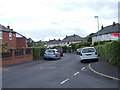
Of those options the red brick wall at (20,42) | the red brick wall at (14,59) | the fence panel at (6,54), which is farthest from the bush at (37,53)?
the red brick wall at (20,42)

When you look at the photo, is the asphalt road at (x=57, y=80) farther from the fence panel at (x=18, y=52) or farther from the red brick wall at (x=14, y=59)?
the fence panel at (x=18, y=52)

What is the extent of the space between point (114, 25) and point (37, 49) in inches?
1593

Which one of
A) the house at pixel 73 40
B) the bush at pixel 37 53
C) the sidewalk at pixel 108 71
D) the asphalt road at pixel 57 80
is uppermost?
the house at pixel 73 40

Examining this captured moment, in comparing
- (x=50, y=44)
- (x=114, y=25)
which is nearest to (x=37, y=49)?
(x=114, y=25)

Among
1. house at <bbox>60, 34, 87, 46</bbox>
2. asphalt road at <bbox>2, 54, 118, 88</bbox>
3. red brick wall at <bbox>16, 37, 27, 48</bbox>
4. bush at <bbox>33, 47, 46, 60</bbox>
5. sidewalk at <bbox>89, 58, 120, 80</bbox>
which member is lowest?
asphalt road at <bbox>2, 54, 118, 88</bbox>

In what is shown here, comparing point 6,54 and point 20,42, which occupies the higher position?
point 20,42

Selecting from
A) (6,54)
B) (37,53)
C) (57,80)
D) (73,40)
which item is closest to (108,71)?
(57,80)

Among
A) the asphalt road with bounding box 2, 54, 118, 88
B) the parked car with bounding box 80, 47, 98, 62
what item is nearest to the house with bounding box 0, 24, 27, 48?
the parked car with bounding box 80, 47, 98, 62

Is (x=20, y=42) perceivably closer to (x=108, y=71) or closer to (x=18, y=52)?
(x=18, y=52)

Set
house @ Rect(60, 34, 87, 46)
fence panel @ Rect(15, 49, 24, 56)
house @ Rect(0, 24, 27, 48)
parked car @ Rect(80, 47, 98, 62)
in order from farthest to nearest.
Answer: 1. house @ Rect(60, 34, 87, 46)
2. house @ Rect(0, 24, 27, 48)
3. fence panel @ Rect(15, 49, 24, 56)
4. parked car @ Rect(80, 47, 98, 62)

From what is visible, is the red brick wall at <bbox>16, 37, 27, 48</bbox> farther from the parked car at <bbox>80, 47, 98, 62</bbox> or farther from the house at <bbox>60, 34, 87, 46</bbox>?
the house at <bbox>60, 34, 87, 46</bbox>

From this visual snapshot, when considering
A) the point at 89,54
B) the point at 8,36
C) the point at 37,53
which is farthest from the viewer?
the point at 8,36

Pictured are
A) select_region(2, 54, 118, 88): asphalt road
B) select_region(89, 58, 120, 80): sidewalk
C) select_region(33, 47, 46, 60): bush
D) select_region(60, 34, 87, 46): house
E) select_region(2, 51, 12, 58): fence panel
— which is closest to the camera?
select_region(2, 54, 118, 88): asphalt road

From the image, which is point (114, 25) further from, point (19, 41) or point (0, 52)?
point (0, 52)
